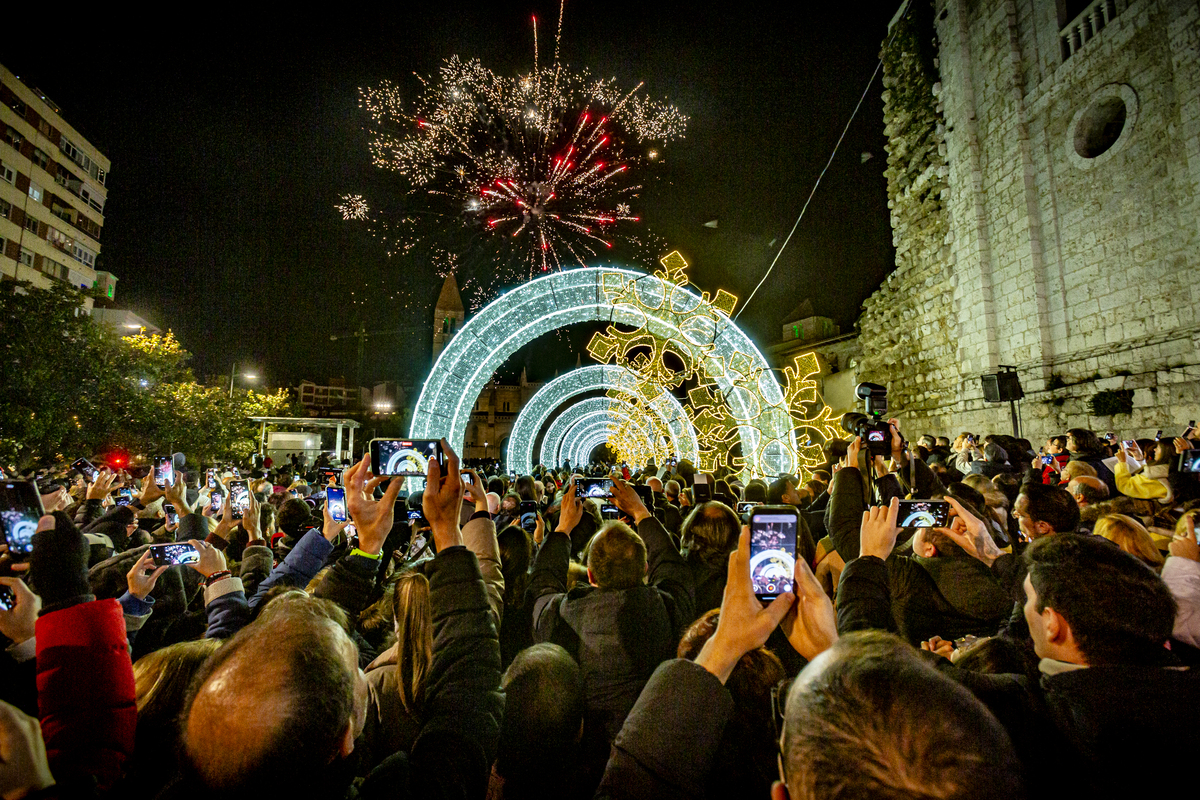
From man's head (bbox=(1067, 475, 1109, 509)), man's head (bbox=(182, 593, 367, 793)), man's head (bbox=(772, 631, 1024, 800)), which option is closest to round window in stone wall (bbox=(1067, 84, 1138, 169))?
man's head (bbox=(1067, 475, 1109, 509))

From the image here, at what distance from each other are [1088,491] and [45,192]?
53.4 metres

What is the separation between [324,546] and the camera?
3.51 meters

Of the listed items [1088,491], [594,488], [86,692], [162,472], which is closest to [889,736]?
[86,692]

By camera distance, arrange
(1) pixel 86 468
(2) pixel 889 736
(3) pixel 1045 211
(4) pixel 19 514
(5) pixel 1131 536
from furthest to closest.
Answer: (3) pixel 1045 211 < (1) pixel 86 468 < (5) pixel 1131 536 < (4) pixel 19 514 < (2) pixel 889 736

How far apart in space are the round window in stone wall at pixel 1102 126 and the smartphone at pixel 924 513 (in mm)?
11198

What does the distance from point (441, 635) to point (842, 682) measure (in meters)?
1.33

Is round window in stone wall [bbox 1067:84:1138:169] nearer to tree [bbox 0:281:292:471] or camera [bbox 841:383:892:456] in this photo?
camera [bbox 841:383:892:456]

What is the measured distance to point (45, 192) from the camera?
36.9 metres

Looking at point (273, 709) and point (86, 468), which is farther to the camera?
point (86, 468)

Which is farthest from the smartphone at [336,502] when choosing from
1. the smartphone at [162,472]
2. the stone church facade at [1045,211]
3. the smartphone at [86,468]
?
the stone church facade at [1045,211]

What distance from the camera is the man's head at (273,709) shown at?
3.95 ft

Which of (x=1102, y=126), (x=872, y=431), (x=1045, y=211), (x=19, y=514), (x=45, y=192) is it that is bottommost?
(x=19, y=514)

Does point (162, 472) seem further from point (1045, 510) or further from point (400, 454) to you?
point (1045, 510)

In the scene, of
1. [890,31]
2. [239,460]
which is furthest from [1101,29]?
[239,460]
